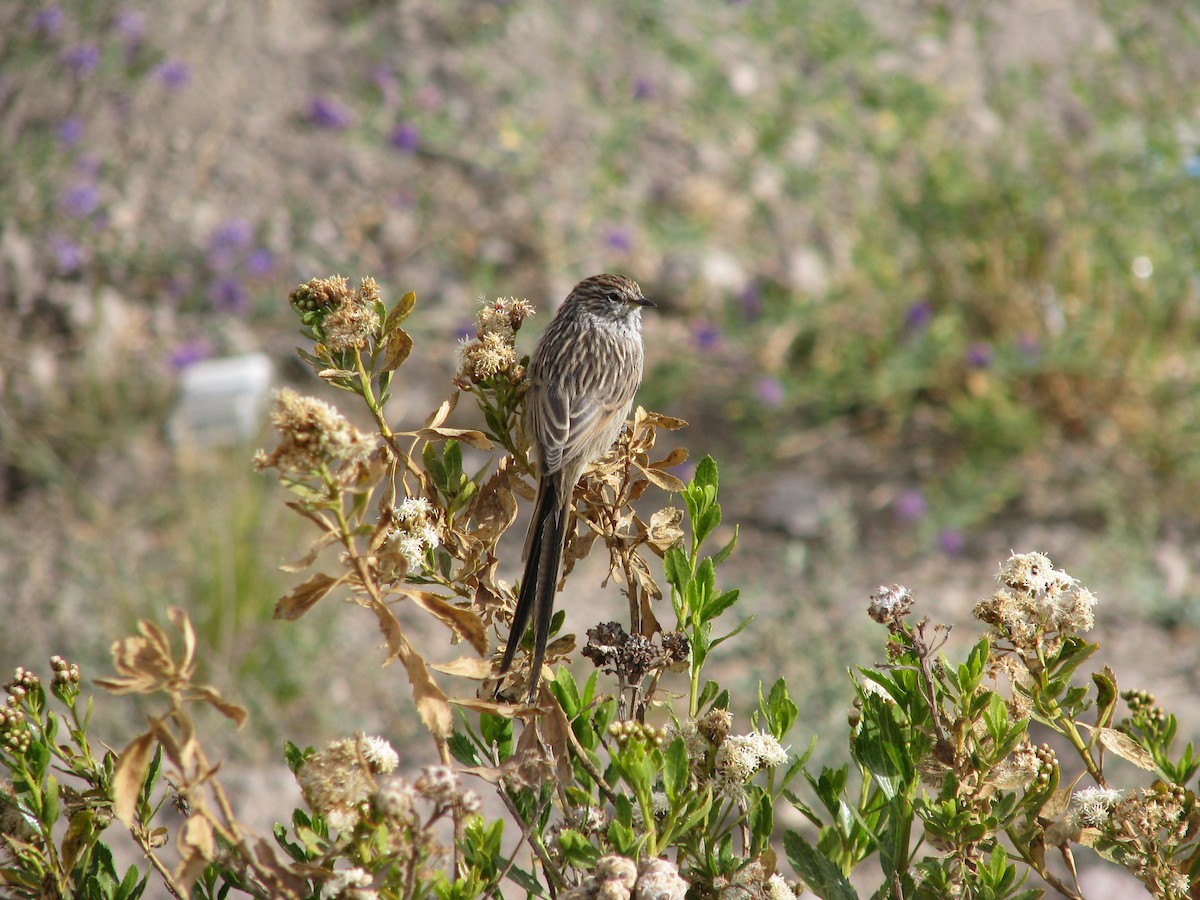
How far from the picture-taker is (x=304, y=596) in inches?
58.9

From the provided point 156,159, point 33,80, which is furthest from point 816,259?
point 33,80

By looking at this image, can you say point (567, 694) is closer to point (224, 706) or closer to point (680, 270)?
point (224, 706)

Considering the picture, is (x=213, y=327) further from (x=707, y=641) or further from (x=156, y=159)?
(x=707, y=641)

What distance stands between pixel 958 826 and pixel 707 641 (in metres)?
0.44

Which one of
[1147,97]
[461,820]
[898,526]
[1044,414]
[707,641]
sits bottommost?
[461,820]

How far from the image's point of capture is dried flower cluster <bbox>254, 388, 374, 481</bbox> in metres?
1.41

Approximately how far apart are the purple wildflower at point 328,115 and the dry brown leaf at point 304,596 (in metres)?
6.26

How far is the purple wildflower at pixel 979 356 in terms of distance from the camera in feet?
19.5

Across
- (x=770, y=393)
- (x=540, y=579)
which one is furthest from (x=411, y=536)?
(x=770, y=393)

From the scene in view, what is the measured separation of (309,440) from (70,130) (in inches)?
253

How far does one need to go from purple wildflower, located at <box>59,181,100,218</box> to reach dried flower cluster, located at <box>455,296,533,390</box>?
5420mm

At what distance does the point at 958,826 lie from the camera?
1.66m

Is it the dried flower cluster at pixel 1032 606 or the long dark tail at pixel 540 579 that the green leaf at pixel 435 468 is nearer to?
the long dark tail at pixel 540 579

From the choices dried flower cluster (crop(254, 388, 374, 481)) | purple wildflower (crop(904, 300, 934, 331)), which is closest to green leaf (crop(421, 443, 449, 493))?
dried flower cluster (crop(254, 388, 374, 481))
